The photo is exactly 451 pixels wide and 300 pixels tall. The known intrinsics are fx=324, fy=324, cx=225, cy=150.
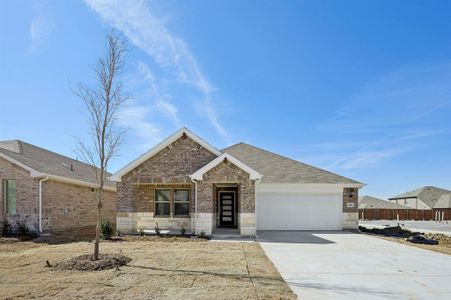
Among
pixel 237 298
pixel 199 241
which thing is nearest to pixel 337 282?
pixel 237 298

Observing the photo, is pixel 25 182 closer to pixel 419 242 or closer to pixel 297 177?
pixel 297 177

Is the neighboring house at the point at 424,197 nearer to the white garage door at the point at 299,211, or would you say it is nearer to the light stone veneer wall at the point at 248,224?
the white garage door at the point at 299,211

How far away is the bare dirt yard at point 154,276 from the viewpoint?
20.9ft

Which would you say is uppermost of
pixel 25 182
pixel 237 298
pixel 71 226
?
pixel 25 182

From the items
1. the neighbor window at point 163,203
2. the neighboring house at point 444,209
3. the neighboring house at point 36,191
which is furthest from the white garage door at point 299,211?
the neighboring house at point 444,209

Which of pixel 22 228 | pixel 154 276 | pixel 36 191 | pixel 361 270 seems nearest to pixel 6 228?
pixel 22 228

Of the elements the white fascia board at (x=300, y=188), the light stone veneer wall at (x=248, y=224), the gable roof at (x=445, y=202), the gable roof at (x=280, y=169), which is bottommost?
the gable roof at (x=445, y=202)

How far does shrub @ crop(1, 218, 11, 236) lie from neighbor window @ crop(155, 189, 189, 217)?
7.26 metres

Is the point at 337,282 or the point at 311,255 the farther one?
the point at 311,255

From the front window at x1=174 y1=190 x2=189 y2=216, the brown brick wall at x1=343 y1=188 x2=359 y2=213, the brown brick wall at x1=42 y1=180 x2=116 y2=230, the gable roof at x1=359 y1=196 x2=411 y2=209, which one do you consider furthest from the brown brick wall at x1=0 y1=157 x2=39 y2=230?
the gable roof at x1=359 y1=196 x2=411 y2=209

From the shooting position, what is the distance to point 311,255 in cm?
1081

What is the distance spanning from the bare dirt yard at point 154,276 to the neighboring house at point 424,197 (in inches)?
2184

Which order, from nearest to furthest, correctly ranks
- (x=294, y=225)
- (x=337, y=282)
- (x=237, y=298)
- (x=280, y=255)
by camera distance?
(x=237, y=298) < (x=337, y=282) < (x=280, y=255) < (x=294, y=225)

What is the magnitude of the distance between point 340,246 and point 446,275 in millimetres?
4930
